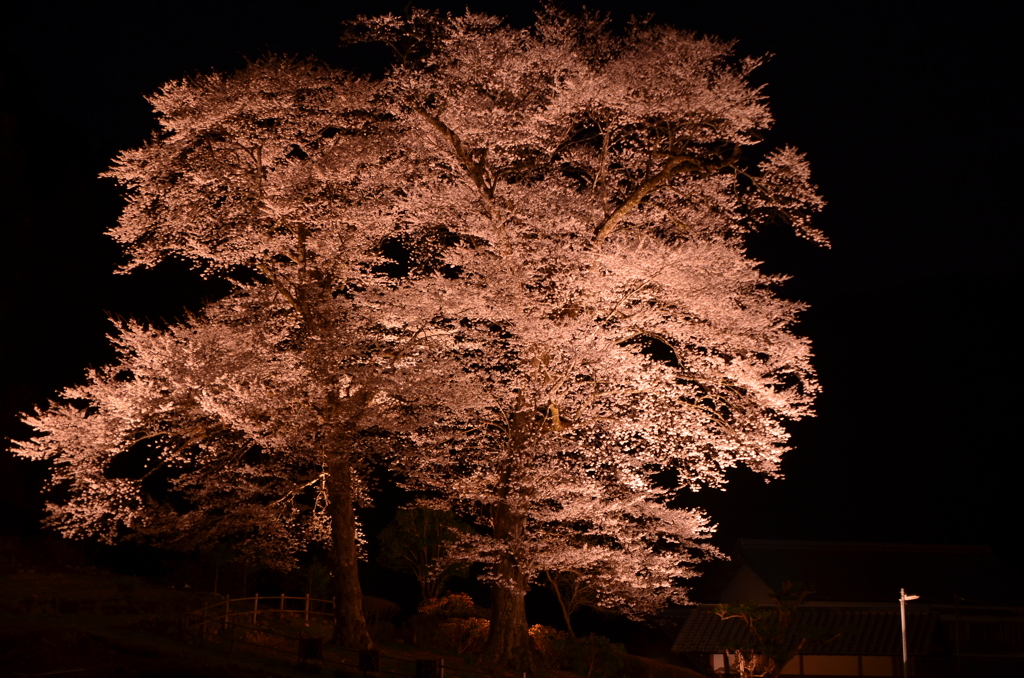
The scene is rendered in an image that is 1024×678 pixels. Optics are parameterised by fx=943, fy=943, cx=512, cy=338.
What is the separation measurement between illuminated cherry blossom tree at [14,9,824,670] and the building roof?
17046 mm

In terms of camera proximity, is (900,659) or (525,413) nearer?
(525,413)

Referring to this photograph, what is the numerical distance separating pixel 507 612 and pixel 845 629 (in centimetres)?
1554

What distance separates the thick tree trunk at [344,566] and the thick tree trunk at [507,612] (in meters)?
2.14

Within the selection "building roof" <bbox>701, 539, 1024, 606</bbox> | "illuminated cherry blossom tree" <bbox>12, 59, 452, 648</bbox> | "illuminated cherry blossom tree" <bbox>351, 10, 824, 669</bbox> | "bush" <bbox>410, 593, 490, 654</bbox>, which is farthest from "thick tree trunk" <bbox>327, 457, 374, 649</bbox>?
"building roof" <bbox>701, 539, 1024, 606</bbox>

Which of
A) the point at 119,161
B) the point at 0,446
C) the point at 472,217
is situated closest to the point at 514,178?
the point at 472,217

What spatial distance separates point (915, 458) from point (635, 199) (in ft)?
138

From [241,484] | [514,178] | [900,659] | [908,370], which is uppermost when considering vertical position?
[908,370]

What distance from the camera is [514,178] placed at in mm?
15438

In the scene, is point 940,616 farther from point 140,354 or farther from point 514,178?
point 140,354

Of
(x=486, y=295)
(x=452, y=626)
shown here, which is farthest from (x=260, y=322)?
(x=452, y=626)

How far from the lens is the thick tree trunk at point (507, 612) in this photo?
1500cm

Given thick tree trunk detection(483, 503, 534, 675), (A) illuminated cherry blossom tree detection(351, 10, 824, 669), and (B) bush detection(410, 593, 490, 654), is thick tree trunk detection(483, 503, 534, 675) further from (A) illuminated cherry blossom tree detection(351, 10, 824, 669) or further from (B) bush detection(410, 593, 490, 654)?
(B) bush detection(410, 593, 490, 654)

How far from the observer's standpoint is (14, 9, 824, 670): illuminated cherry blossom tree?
46.1 ft

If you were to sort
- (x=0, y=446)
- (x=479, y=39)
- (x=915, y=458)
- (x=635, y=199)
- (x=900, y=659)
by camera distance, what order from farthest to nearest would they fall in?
(x=915, y=458)
(x=900, y=659)
(x=0, y=446)
(x=635, y=199)
(x=479, y=39)
